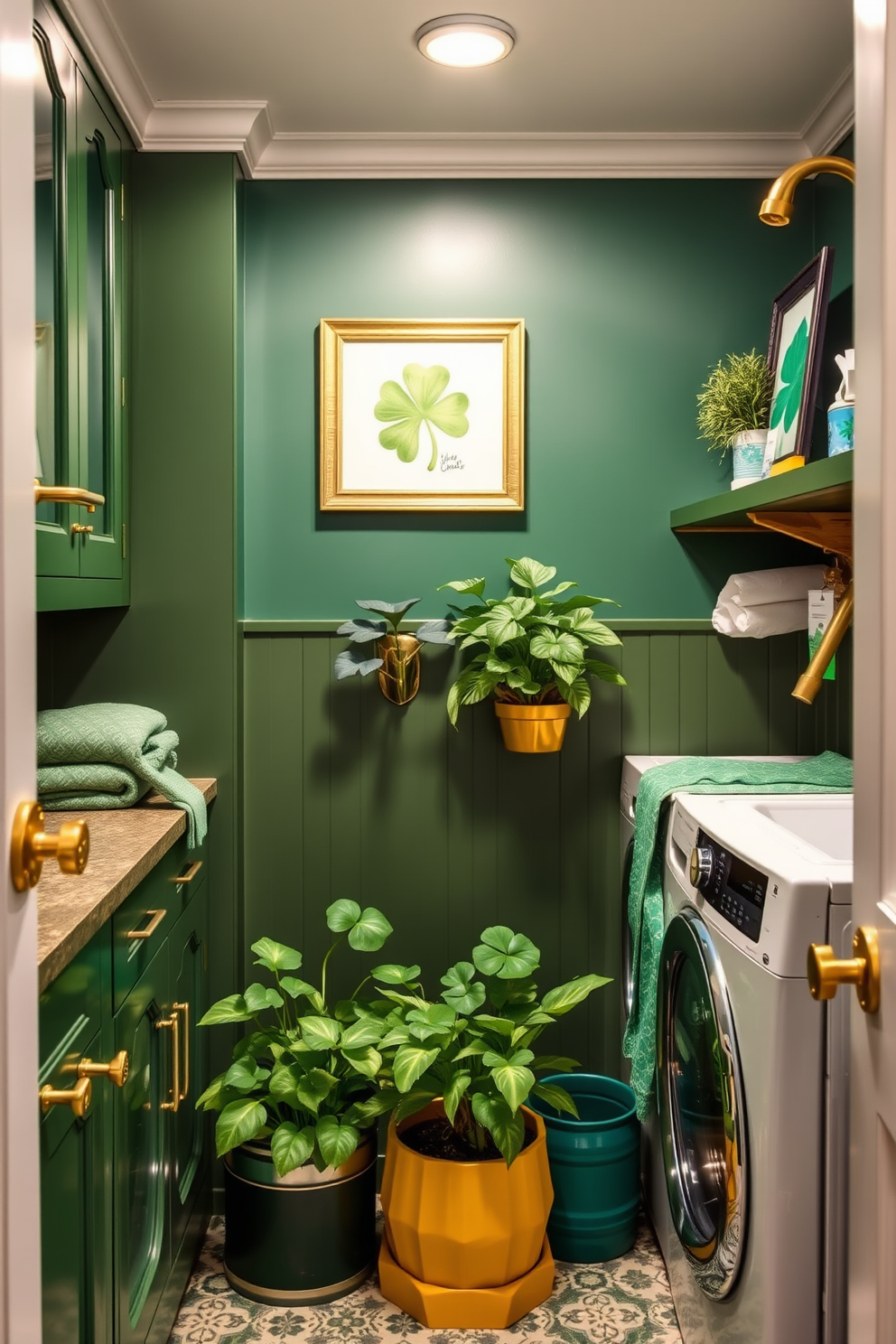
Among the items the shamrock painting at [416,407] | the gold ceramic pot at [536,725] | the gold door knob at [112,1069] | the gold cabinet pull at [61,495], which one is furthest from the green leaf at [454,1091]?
the shamrock painting at [416,407]

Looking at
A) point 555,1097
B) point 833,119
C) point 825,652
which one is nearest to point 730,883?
point 825,652

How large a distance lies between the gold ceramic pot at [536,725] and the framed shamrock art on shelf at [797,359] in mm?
663

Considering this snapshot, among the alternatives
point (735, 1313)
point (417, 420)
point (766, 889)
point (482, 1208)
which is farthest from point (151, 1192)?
point (417, 420)

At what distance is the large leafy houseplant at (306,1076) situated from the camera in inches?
79.0

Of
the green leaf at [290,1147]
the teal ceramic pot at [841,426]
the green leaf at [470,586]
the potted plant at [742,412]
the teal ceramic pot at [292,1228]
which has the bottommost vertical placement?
the teal ceramic pot at [292,1228]

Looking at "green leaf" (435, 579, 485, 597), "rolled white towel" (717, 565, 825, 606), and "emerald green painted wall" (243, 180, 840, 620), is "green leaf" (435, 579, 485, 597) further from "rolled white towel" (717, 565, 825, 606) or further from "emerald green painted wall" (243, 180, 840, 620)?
"rolled white towel" (717, 565, 825, 606)

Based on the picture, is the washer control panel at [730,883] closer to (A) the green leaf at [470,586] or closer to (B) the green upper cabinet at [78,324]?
→ (A) the green leaf at [470,586]

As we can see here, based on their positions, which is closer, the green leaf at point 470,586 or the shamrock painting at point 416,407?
the green leaf at point 470,586

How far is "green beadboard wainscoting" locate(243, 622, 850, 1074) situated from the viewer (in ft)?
8.41

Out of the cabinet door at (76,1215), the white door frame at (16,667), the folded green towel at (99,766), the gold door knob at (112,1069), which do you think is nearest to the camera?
the white door frame at (16,667)

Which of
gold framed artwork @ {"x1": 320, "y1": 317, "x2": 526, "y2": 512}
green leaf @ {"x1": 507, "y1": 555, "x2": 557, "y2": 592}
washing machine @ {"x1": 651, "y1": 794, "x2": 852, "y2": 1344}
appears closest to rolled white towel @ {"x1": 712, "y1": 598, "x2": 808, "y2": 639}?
green leaf @ {"x1": 507, "y1": 555, "x2": 557, "y2": 592}

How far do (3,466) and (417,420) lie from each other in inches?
71.0

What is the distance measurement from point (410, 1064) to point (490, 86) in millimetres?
1915

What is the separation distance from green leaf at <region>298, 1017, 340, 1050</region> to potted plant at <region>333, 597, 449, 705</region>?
0.71 meters
